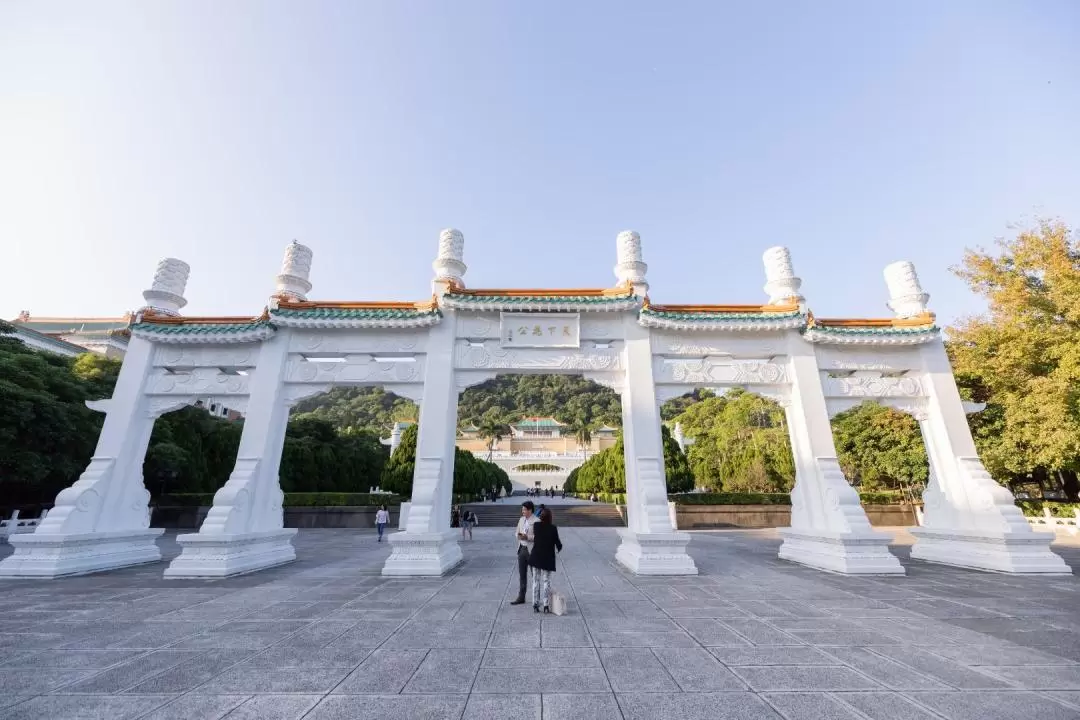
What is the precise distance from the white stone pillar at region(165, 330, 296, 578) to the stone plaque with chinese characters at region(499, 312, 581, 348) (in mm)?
4479

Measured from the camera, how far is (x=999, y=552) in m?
7.84

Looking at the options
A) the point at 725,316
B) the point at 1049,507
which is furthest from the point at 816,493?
the point at 1049,507

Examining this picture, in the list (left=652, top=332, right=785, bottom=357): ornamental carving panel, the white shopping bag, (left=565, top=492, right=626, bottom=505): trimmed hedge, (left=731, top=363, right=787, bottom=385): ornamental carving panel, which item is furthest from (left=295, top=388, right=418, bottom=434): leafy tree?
the white shopping bag

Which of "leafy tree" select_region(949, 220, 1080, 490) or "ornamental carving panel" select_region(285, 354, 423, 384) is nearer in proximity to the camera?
"ornamental carving panel" select_region(285, 354, 423, 384)

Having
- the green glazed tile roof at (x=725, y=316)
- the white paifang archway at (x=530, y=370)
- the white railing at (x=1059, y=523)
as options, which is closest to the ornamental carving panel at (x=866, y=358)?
the white paifang archway at (x=530, y=370)

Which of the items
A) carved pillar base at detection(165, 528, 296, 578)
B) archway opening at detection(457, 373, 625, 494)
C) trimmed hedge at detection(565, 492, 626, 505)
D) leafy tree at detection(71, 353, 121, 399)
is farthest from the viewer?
archway opening at detection(457, 373, 625, 494)

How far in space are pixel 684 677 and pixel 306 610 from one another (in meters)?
4.29

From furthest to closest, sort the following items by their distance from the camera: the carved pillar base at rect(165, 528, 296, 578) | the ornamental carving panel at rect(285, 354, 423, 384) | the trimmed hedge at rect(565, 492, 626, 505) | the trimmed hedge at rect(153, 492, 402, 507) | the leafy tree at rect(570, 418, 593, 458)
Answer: the leafy tree at rect(570, 418, 593, 458) < the trimmed hedge at rect(565, 492, 626, 505) < the trimmed hedge at rect(153, 492, 402, 507) < the ornamental carving panel at rect(285, 354, 423, 384) < the carved pillar base at rect(165, 528, 296, 578)

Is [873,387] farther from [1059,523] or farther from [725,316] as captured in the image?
[1059,523]

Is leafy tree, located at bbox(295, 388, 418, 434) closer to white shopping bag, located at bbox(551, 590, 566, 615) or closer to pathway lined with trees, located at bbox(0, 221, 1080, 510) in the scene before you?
pathway lined with trees, located at bbox(0, 221, 1080, 510)

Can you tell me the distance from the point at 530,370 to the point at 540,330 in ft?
2.74

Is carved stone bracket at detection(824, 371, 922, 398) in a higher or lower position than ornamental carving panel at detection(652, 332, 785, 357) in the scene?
lower

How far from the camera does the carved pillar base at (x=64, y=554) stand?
24.4ft

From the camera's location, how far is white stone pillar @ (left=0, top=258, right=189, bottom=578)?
757 cm
